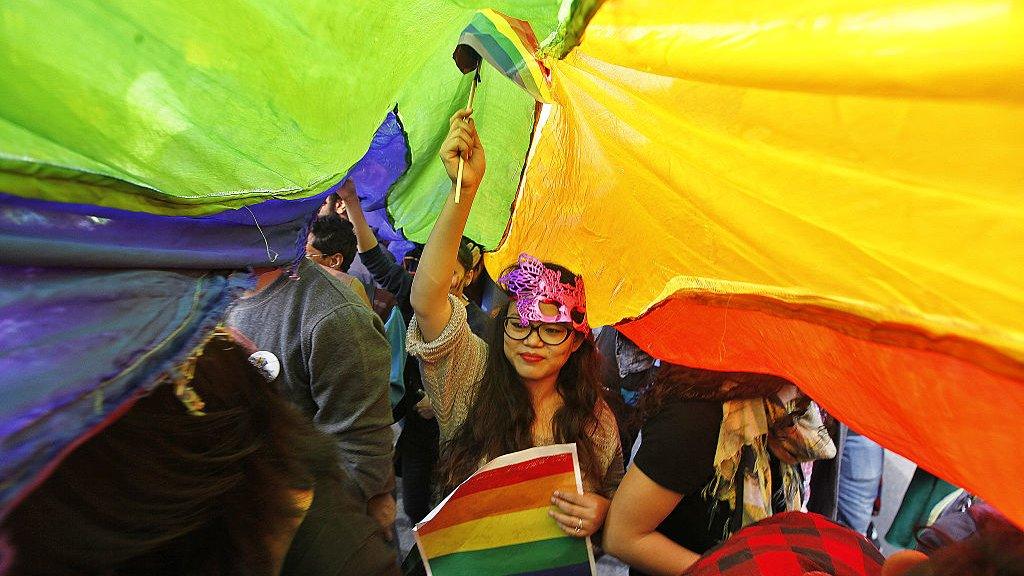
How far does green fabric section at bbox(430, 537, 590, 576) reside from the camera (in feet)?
5.18

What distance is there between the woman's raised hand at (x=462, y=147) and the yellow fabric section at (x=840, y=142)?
34cm

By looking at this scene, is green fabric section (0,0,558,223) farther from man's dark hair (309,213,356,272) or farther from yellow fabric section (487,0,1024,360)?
man's dark hair (309,213,356,272)

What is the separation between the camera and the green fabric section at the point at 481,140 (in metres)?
1.47

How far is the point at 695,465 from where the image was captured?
1625 millimetres

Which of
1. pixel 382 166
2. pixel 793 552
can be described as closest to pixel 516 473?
pixel 793 552

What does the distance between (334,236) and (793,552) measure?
2340 mm

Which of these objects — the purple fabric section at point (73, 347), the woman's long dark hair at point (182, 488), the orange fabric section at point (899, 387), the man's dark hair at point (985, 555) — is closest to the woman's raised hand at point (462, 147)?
the orange fabric section at point (899, 387)

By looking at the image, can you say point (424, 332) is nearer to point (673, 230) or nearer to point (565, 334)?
point (565, 334)

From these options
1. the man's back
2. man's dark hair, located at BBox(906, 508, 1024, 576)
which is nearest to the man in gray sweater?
the man's back

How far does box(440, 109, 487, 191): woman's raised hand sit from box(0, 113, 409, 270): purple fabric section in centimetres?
39

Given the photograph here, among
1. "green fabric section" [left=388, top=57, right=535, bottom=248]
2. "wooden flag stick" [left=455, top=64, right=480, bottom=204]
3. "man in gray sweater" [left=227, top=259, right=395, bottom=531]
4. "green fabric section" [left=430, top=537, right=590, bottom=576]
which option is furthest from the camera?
"man in gray sweater" [left=227, top=259, right=395, bottom=531]

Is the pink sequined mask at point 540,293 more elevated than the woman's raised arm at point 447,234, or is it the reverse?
the woman's raised arm at point 447,234

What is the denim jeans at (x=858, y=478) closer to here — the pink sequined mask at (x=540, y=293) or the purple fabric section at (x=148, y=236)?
the pink sequined mask at (x=540, y=293)

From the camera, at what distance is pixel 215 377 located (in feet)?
2.73
